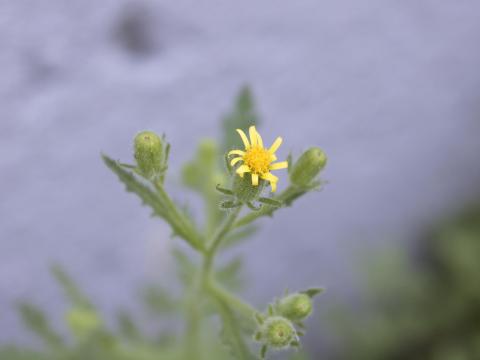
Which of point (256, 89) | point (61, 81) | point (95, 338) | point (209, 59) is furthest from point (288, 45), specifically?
point (95, 338)

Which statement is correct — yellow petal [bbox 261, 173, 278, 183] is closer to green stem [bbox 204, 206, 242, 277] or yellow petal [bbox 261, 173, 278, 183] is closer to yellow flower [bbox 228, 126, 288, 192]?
yellow flower [bbox 228, 126, 288, 192]

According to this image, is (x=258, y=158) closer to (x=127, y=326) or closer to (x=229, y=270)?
(x=229, y=270)

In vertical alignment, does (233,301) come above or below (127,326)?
below

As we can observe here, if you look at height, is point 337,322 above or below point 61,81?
below

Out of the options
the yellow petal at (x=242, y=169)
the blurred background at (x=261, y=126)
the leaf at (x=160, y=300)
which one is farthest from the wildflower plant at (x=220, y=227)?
the blurred background at (x=261, y=126)

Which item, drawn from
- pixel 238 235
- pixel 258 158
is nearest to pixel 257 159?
pixel 258 158

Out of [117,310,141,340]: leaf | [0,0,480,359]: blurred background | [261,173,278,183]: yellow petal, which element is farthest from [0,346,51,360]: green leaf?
[261,173,278,183]: yellow petal

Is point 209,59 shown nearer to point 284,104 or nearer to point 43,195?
point 284,104

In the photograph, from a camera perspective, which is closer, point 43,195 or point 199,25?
point 199,25
